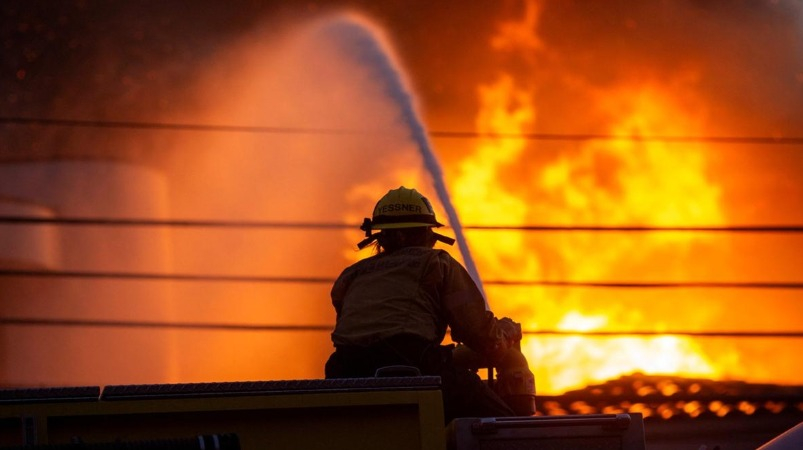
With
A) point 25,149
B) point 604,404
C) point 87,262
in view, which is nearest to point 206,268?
point 87,262

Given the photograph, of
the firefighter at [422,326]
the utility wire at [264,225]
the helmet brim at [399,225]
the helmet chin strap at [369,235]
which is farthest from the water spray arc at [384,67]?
the firefighter at [422,326]

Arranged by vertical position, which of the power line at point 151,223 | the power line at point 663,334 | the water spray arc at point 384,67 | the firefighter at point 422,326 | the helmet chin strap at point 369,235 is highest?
the water spray arc at point 384,67

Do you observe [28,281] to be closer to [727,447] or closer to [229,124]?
[229,124]

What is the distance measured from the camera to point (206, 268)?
15.9 meters

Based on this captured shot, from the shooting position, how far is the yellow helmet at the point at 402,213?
5801 mm

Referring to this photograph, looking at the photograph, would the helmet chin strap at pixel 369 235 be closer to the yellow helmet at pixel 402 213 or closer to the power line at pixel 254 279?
the yellow helmet at pixel 402 213

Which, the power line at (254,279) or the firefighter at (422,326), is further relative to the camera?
the power line at (254,279)

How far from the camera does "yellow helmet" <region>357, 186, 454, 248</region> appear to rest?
19.0 feet

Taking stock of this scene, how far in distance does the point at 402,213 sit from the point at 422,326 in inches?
23.9

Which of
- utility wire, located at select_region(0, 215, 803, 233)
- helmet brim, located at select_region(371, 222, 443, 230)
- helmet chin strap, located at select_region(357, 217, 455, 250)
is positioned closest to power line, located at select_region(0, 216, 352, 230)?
utility wire, located at select_region(0, 215, 803, 233)

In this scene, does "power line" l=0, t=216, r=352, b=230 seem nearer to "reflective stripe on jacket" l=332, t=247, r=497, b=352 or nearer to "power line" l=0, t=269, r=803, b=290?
"power line" l=0, t=269, r=803, b=290

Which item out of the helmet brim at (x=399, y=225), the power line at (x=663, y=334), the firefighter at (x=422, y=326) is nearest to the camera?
the firefighter at (x=422, y=326)

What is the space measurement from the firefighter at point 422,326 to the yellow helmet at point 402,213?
183 mm

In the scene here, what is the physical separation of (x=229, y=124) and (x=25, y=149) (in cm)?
239
